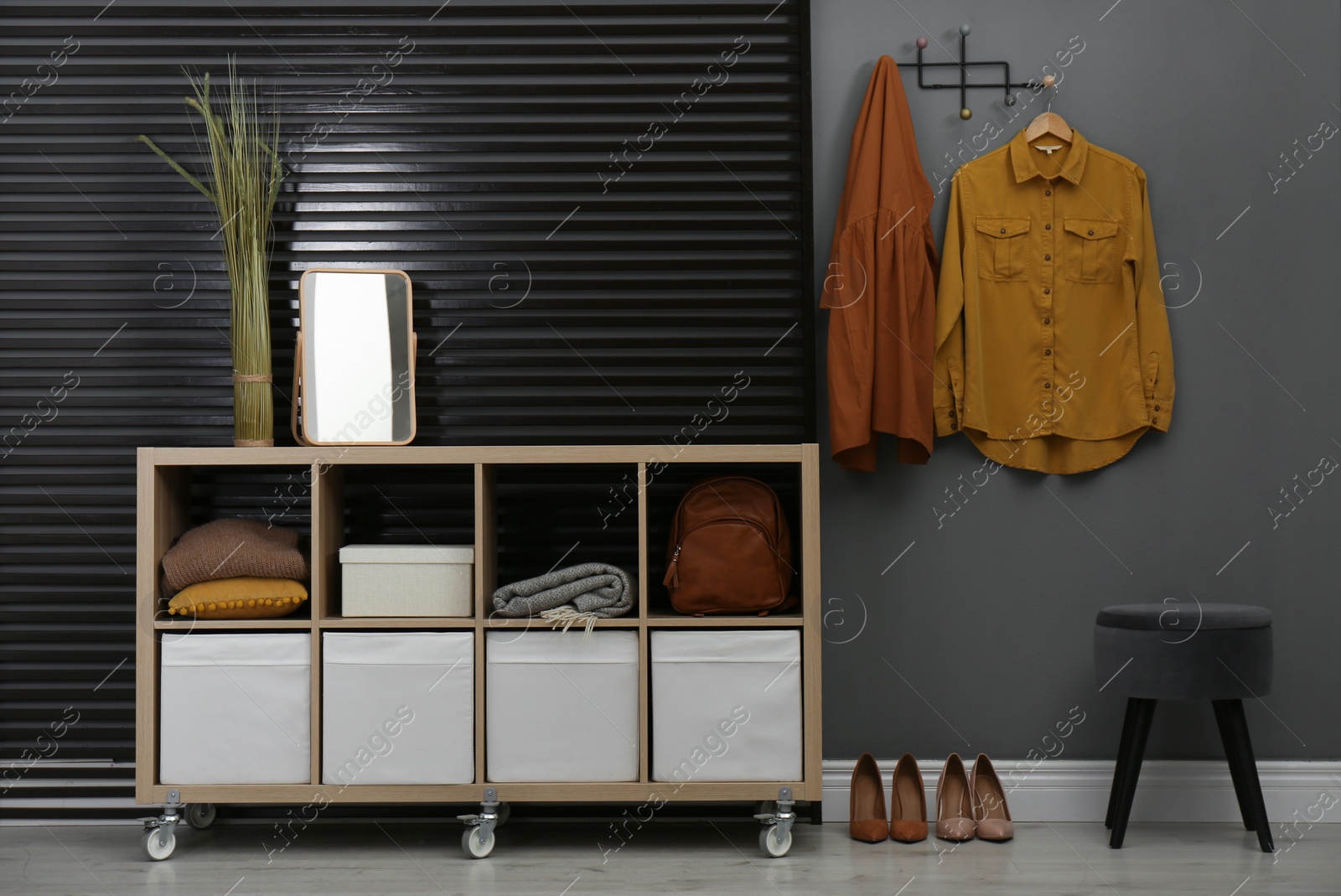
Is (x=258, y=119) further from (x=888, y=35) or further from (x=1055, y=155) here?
(x=1055, y=155)

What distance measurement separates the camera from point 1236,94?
2.34m

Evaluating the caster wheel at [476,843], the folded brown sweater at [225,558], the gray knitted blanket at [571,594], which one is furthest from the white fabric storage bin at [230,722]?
the gray knitted blanket at [571,594]

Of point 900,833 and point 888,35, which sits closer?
point 900,833

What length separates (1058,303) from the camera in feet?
7.51

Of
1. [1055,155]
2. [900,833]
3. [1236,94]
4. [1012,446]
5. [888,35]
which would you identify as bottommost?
[900,833]

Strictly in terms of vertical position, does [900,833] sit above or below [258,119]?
below

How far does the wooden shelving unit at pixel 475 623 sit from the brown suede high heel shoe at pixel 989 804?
45cm

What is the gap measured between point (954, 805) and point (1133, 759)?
397 millimetres

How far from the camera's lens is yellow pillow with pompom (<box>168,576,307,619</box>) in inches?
77.7

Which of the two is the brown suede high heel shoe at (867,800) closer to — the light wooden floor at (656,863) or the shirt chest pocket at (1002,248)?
Result: the light wooden floor at (656,863)

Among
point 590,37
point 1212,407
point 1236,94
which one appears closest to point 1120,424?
point 1212,407

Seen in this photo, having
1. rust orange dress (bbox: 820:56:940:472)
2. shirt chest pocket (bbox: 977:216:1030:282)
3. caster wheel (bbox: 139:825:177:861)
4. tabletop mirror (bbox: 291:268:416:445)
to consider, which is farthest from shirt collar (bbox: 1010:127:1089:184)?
caster wheel (bbox: 139:825:177:861)

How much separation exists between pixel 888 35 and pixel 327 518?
1.76 meters

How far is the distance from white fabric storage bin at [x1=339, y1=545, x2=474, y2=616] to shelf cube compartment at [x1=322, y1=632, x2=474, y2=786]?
66 millimetres
